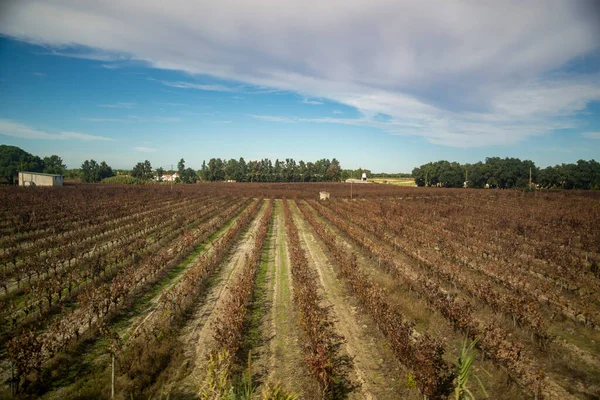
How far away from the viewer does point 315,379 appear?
5445mm

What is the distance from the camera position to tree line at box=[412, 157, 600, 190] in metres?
70.6

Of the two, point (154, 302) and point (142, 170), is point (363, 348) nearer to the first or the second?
point (154, 302)

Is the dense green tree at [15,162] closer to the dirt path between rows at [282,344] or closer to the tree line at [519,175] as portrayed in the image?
the dirt path between rows at [282,344]

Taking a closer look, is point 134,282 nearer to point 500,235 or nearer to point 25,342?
point 25,342

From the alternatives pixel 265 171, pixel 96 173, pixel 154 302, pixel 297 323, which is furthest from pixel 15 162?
pixel 297 323

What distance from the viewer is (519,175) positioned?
254 ft

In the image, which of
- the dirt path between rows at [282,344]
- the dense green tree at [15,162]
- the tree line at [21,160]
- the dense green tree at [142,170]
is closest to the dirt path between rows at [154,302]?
the dirt path between rows at [282,344]

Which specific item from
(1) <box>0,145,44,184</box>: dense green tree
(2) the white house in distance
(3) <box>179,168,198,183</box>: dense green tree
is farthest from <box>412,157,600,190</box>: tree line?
(1) <box>0,145,44,184</box>: dense green tree

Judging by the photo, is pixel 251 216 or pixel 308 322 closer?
pixel 308 322

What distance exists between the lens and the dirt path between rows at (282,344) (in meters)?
5.86

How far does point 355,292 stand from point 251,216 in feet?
60.6

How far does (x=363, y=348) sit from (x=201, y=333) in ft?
13.9

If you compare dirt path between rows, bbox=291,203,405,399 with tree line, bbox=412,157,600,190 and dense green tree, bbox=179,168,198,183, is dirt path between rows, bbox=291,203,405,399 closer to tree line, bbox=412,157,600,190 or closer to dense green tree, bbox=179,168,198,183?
tree line, bbox=412,157,600,190

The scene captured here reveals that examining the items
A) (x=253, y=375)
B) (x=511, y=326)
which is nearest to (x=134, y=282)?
(x=253, y=375)
